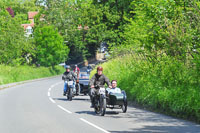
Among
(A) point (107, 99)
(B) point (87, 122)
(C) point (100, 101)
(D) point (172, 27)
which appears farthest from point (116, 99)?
(D) point (172, 27)

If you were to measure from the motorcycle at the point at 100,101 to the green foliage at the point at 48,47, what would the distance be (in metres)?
52.5

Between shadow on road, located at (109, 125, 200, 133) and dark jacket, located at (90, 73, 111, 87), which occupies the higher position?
dark jacket, located at (90, 73, 111, 87)

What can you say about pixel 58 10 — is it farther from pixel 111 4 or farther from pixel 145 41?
pixel 145 41

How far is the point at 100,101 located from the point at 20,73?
3955cm

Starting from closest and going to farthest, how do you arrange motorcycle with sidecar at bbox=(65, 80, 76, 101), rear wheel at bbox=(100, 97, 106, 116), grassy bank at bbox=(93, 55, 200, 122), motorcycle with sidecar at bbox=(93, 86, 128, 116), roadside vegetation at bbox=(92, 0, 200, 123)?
→ grassy bank at bbox=(93, 55, 200, 122) < roadside vegetation at bbox=(92, 0, 200, 123) < rear wheel at bbox=(100, 97, 106, 116) < motorcycle with sidecar at bbox=(93, 86, 128, 116) < motorcycle with sidecar at bbox=(65, 80, 76, 101)

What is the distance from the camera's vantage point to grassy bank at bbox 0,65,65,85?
46.6 m

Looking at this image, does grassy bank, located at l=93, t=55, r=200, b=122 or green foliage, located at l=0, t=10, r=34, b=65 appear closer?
grassy bank, located at l=93, t=55, r=200, b=122

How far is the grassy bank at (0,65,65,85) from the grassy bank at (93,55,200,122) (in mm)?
24459

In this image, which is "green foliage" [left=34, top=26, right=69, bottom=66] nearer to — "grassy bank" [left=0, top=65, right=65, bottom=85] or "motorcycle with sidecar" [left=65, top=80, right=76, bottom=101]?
"grassy bank" [left=0, top=65, right=65, bottom=85]

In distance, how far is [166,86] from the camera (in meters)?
16.6

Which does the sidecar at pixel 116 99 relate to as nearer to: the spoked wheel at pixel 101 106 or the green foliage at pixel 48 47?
the spoked wheel at pixel 101 106

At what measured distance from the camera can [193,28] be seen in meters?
17.0

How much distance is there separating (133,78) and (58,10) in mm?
64079

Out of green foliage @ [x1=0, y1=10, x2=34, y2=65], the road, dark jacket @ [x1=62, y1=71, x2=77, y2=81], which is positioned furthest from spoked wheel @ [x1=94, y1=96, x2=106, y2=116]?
green foliage @ [x1=0, y1=10, x2=34, y2=65]
